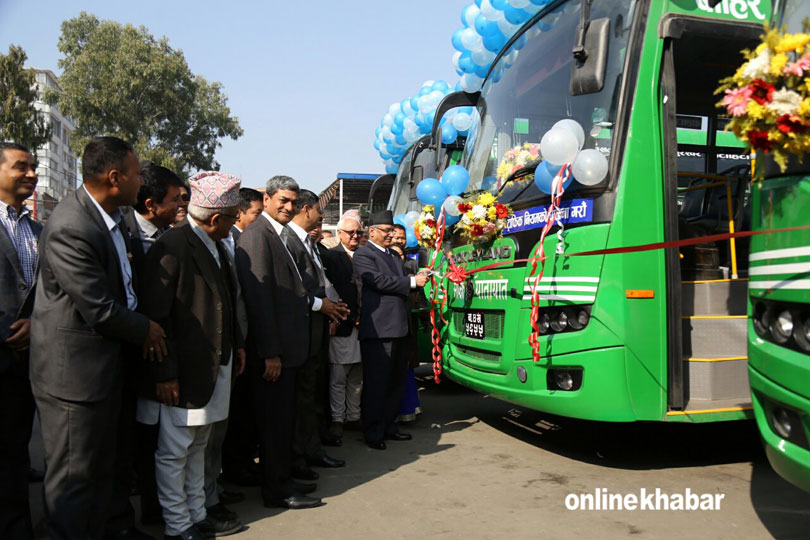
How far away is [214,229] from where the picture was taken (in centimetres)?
377

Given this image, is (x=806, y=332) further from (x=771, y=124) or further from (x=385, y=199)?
(x=385, y=199)

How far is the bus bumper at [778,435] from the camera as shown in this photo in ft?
9.16

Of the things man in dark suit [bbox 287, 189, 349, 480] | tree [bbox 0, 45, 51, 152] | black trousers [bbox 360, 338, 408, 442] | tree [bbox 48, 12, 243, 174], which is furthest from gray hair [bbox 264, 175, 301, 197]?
tree [bbox 48, 12, 243, 174]

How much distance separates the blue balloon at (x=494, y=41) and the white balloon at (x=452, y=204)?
278 cm

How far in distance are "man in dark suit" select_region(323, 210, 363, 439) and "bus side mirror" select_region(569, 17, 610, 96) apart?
2731 mm

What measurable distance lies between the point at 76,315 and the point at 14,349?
2.04ft

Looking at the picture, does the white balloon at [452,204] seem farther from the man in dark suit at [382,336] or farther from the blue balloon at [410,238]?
the blue balloon at [410,238]

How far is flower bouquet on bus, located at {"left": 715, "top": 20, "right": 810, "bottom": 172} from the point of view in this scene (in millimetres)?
2879

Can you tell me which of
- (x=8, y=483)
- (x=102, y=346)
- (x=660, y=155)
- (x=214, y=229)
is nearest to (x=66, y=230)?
(x=102, y=346)

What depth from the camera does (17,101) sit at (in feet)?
93.2

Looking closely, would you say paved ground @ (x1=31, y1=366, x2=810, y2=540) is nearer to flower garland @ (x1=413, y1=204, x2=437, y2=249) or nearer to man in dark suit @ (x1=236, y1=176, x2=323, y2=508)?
man in dark suit @ (x1=236, y1=176, x2=323, y2=508)

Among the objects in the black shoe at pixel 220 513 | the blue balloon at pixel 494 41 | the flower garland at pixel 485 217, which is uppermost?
the blue balloon at pixel 494 41

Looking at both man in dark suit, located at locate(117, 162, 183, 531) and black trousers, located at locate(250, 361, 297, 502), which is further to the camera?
black trousers, located at locate(250, 361, 297, 502)

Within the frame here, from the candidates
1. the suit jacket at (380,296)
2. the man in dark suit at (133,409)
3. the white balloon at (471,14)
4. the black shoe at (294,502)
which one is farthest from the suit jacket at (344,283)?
the white balloon at (471,14)
